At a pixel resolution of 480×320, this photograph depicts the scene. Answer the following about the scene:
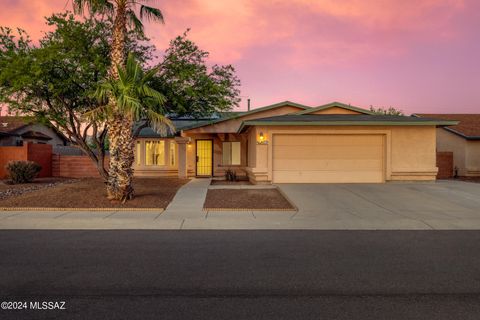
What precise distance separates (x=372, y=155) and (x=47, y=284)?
50.8ft

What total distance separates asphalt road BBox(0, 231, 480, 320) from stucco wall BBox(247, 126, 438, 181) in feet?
30.4

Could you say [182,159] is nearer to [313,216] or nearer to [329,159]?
[329,159]

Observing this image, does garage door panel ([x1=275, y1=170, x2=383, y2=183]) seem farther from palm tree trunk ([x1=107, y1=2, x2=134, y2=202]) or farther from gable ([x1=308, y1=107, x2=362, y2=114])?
palm tree trunk ([x1=107, y1=2, x2=134, y2=202])

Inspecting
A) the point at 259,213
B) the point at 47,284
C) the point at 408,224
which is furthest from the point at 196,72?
the point at 47,284

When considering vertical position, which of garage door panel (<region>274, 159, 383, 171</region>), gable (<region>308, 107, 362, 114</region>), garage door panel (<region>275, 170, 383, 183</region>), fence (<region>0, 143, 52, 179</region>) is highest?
gable (<region>308, 107, 362, 114</region>)

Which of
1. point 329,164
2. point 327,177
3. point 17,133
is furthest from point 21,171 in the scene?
point 329,164

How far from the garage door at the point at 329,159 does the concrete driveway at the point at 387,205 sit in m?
0.93

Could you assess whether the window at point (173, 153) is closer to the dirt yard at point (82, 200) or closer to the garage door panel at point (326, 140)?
the garage door panel at point (326, 140)

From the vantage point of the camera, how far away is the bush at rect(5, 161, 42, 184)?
56.7ft

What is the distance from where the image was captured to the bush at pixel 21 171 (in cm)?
1727

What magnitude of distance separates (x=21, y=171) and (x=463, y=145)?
28.5 metres

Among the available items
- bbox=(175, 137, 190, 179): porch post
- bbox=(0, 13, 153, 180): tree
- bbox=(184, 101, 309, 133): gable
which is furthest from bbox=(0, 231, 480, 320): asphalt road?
bbox=(175, 137, 190, 179): porch post

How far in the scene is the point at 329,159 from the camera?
16312 millimetres

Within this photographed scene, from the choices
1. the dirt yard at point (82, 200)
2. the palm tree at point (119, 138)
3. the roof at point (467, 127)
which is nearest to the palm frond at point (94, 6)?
the palm tree at point (119, 138)
